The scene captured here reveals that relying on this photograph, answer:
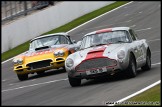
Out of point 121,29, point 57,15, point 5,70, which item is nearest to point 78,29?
point 57,15

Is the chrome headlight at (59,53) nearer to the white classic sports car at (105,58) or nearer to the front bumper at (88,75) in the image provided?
the white classic sports car at (105,58)

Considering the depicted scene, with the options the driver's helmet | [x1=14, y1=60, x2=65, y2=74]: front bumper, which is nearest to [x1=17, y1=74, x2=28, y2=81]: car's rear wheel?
[x1=14, y1=60, x2=65, y2=74]: front bumper

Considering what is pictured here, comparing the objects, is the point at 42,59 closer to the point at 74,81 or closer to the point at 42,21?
the point at 74,81

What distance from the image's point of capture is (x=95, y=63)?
46.9ft

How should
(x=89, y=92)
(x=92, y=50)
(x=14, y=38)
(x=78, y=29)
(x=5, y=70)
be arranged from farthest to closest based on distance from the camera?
(x=78, y=29), (x=14, y=38), (x=5, y=70), (x=92, y=50), (x=89, y=92)

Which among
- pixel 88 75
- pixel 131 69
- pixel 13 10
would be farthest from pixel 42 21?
pixel 131 69

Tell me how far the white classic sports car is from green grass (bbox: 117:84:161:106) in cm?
259

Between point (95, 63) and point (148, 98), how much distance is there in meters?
3.87

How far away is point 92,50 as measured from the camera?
1476 centimetres

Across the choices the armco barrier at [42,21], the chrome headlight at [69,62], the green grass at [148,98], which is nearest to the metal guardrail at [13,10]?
the armco barrier at [42,21]

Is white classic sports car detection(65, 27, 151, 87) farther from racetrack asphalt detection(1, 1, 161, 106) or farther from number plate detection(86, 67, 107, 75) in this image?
racetrack asphalt detection(1, 1, 161, 106)

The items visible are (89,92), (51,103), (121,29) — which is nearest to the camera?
(51,103)

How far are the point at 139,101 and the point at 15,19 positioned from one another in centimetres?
2542

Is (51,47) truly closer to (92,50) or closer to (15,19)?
(92,50)
